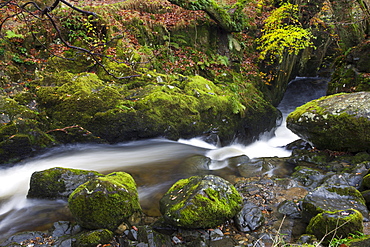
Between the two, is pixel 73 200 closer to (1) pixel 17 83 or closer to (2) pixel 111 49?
(1) pixel 17 83

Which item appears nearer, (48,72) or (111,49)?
(48,72)

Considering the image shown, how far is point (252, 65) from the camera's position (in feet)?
42.1

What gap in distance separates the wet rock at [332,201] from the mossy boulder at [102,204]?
10.7ft

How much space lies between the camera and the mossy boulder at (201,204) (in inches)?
165

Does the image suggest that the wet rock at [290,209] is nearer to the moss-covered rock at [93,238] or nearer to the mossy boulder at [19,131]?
the moss-covered rock at [93,238]

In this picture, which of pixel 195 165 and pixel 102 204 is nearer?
pixel 102 204

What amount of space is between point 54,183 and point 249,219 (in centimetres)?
404

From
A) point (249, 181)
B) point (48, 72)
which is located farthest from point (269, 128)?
point (48, 72)

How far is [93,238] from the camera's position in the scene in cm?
376

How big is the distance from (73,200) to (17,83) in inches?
204

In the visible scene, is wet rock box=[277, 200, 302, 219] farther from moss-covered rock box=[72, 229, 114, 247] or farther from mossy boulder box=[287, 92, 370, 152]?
mossy boulder box=[287, 92, 370, 152]

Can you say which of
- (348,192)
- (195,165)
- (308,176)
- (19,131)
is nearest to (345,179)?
(308,176)

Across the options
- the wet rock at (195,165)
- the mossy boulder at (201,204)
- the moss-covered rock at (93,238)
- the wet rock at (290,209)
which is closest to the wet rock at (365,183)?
the wet rock at (290,209)

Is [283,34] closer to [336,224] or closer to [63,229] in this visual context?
[336,224]
